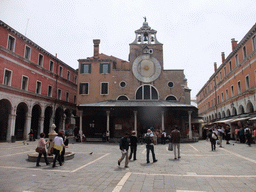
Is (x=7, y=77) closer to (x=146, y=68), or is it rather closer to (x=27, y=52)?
(x=27, y=52)

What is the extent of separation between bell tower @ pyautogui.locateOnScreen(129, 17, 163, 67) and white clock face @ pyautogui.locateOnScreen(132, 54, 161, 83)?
22.5 inches

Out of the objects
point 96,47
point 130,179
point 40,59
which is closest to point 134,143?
point 130,179

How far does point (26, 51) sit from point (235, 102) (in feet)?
92.0

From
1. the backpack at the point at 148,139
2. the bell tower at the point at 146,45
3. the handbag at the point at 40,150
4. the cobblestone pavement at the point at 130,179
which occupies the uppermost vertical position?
the bell tower at the point at 146,45

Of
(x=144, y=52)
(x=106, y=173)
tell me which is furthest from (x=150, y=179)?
(x=144, y=52)

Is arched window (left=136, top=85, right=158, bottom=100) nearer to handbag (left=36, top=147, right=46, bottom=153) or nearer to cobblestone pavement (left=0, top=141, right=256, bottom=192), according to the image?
cobblestone pavement (left=0, top=141, right=256, bottom=192)

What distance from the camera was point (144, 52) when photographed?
85.8ft

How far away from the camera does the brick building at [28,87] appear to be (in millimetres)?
20016

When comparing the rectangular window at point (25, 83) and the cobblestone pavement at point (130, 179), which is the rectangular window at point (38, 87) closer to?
the rectangular window at point (25, 83)

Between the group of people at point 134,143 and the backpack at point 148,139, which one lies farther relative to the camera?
the backpack at point 148,139

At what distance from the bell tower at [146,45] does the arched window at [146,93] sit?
3803 mm

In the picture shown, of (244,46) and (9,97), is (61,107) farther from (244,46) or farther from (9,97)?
(244,46)

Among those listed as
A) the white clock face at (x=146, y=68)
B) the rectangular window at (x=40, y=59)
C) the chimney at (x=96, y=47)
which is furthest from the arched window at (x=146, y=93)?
the rectangular window at (x=40, y=59)

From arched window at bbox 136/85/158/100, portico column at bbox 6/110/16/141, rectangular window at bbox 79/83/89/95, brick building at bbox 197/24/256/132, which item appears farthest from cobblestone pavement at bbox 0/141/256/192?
rectangular window at bbox 79/83/89/95
